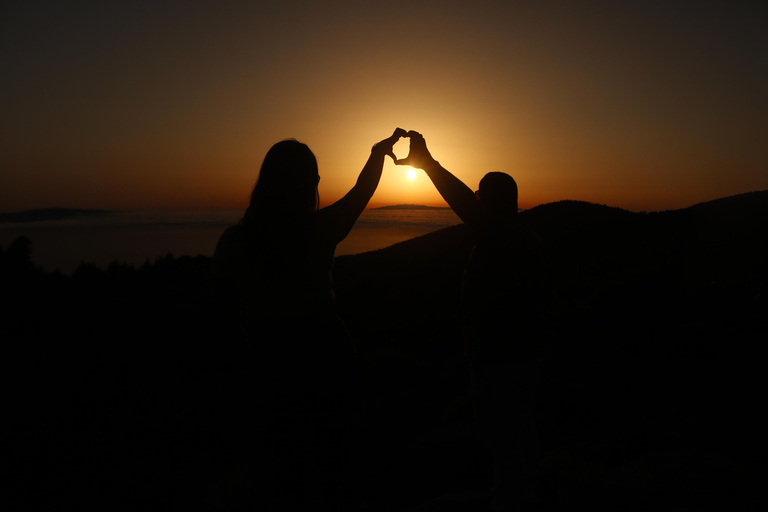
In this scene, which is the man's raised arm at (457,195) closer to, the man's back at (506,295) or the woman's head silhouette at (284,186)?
the man's back at (506,295)

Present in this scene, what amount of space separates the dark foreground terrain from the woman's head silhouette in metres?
0.59

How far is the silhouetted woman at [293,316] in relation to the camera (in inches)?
74.0

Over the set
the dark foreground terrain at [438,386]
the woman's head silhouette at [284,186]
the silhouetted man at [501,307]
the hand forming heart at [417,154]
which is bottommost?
the dark foreground terrain at [438,386]

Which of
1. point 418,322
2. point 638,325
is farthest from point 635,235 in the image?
point 638,325

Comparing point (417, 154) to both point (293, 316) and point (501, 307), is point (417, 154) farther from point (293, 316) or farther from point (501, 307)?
point (293, 316)

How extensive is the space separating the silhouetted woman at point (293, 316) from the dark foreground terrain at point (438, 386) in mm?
142

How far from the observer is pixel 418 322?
78.7 ft

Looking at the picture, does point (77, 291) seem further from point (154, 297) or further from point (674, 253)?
point (674, 253)

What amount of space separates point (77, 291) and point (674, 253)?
4191 centimetres

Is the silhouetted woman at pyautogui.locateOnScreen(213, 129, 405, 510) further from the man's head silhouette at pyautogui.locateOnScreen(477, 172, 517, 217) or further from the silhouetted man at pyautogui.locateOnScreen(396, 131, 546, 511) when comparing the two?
the man's head silhouette at pyautogui.locateOnScreen(477, 172, 517, 217)

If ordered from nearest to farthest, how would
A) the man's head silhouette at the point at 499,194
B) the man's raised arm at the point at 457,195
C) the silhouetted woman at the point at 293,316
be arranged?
the silhouetted woman at the point at 293,316, the man's raised arm at the point at 457,195, the man's head silhouette at the point at 499,194

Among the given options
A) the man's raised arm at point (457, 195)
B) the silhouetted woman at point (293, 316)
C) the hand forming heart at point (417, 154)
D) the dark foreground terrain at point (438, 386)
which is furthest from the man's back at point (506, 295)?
the silhouetted woman at point (293, 316)

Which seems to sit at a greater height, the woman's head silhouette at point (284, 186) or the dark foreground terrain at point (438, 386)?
the woman's head silhouette at point (284, 186)

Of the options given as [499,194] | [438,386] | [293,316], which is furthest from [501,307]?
[438,386]
